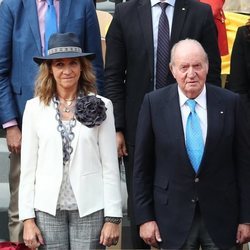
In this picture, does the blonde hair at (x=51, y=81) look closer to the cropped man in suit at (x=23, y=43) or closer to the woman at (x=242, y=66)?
the cropped man in suit at (x=23, y=43)

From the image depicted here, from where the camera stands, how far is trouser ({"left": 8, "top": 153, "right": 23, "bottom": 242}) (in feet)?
18.0

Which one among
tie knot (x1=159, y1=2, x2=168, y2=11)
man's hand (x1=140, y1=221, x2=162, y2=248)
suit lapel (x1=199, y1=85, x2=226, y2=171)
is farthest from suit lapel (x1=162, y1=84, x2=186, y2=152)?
tie knot (x1=159, y1=2, x2=168, y2=11)

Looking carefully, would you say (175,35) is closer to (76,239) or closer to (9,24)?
(9,24)

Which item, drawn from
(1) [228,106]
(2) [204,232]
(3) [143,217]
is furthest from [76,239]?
(1) [228,106]

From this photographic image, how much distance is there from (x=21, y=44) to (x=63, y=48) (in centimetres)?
65

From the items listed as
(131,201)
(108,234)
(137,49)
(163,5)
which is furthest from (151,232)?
(163,5)

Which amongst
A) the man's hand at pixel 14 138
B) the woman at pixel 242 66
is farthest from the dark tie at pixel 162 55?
the man's hand at pixel 14 138

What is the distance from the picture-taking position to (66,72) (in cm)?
469

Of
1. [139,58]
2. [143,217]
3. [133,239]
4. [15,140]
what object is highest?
[139,58]

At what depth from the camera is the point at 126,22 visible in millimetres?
5266

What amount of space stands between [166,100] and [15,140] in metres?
1.21

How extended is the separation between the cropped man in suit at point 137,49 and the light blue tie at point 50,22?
1.22 ft

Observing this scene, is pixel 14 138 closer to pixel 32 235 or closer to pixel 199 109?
pixel 32 235

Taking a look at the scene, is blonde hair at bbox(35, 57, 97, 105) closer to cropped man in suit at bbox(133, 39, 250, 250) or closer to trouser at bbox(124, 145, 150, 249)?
cropped man in suit at bbox(133, 39, 250, 250)
